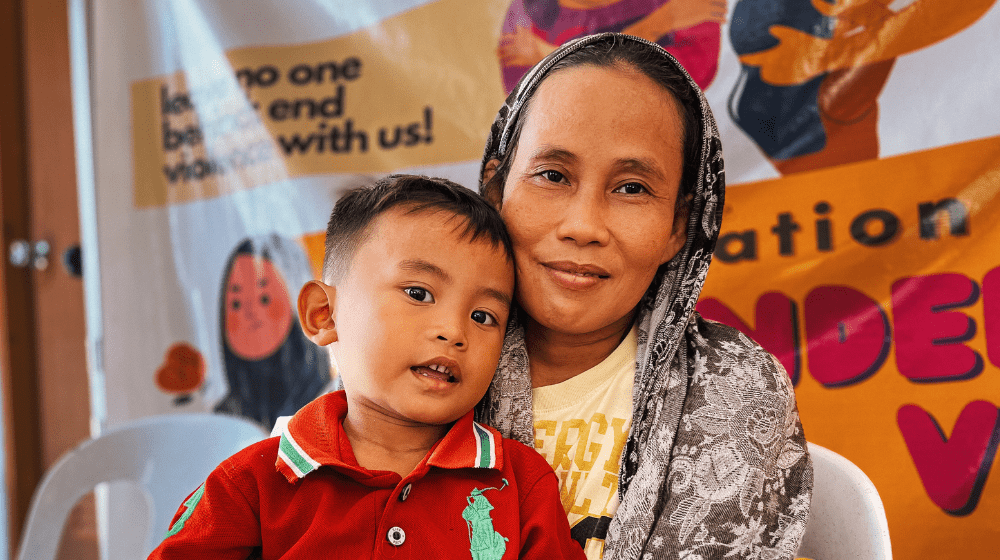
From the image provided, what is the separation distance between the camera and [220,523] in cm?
92

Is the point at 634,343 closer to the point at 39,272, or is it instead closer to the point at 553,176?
the point at 553,176

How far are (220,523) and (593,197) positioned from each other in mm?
661

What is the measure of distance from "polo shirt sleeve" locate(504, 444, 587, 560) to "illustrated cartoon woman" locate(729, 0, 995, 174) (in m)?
1.27

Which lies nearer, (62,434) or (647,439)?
(647,439)

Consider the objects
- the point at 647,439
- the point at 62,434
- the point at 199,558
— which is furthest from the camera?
the point at 62,434

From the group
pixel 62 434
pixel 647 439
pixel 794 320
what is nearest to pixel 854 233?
pixel 794 320

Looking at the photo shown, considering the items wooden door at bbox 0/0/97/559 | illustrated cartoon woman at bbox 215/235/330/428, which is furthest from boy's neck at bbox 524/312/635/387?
wooden door at bbox 0/0/97/559

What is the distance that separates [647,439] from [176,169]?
7.71 ft

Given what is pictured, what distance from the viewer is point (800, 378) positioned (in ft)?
6.42

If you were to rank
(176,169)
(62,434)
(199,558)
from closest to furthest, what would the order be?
(199,558) → (176,169) → (62,434)

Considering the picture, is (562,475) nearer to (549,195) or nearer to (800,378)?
(549,195)

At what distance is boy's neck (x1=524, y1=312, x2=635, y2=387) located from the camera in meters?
1.20

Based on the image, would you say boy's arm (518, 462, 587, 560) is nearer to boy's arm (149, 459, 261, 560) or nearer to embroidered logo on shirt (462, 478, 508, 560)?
embroidered logo on shirt (462, 478, 508, 560)

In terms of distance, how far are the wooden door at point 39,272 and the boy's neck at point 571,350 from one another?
2.77 meters
